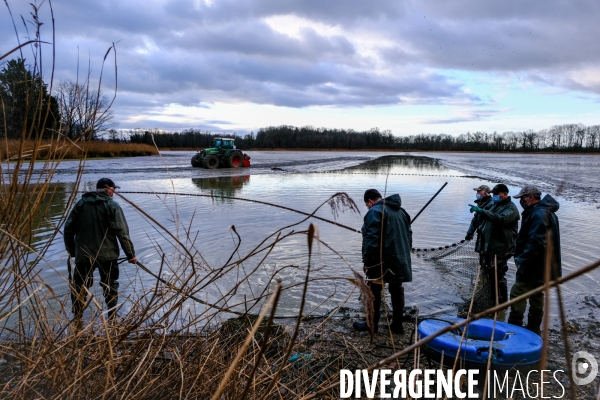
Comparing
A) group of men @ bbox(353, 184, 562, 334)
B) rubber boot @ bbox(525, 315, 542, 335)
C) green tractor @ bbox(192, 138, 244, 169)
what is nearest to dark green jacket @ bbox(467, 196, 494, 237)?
group of men @ bbox(353, 184, 562, 334)

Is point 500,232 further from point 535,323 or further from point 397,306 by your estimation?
point 397,306

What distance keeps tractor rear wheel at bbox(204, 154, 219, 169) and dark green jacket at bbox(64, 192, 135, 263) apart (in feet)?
92.7

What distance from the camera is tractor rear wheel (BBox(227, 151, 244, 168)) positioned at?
1342 inches

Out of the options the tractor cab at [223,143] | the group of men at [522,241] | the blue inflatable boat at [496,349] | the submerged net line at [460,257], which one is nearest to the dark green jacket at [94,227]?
the blue inflatable boat at [496,349]

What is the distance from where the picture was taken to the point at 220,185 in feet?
71.5

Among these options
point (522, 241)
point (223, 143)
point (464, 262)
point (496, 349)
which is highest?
point (223, 143)

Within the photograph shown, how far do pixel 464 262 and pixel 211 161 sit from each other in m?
27.9

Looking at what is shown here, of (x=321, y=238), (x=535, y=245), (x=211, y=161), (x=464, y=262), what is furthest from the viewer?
(x=211, y=161)

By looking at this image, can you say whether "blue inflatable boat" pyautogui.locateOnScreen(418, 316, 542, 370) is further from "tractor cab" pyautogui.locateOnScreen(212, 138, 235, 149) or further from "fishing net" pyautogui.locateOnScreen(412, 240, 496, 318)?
"tractor cab" pyautogui.locateOnScreen(212, 138, 235, 149)

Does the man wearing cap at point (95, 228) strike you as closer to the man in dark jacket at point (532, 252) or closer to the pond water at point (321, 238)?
the pond water at point (321, 238)

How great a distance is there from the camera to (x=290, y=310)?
20.2ft

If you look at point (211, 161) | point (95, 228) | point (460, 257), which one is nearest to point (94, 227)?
point (95, 228)

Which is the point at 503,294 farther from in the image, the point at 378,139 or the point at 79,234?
the point at 378,139

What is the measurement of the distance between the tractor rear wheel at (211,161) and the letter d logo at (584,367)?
101 feet
